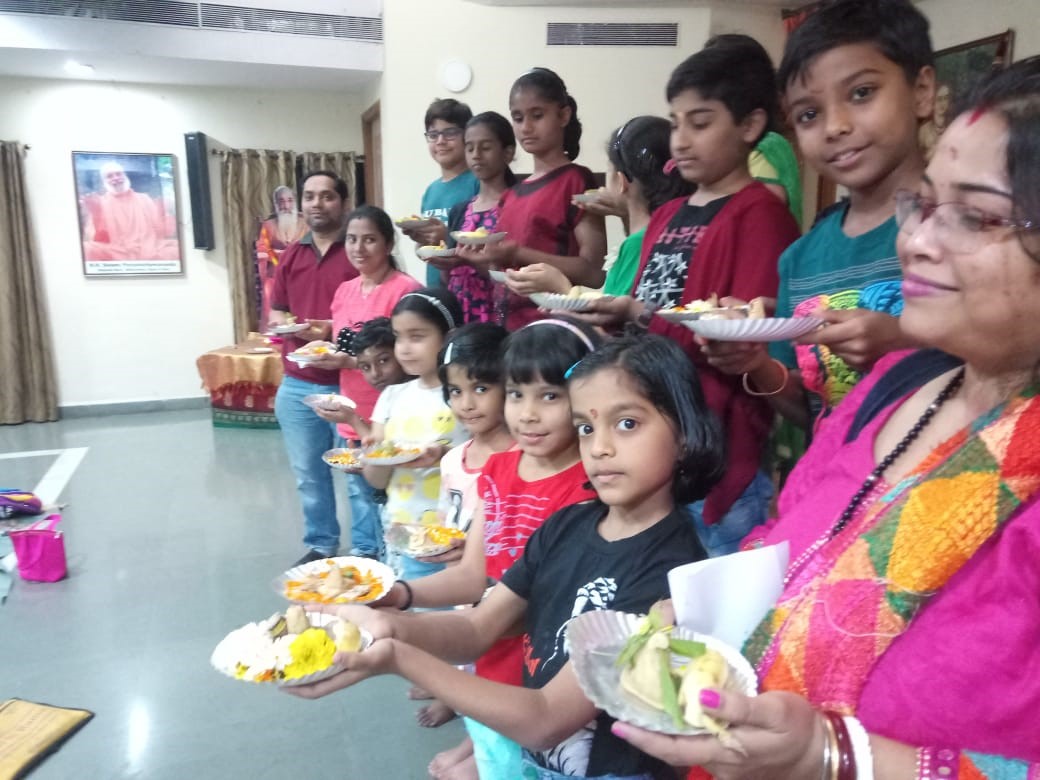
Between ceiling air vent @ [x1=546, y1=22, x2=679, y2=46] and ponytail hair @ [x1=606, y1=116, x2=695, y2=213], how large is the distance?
3468 mm

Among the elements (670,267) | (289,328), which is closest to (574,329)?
(670,267)

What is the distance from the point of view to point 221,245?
662cm

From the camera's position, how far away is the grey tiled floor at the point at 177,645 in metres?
2.01

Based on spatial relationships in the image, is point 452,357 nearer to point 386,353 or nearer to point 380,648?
point 386,353

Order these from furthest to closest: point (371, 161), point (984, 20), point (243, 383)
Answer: point (371, 161) < point (243, 383) < point (984, 20)

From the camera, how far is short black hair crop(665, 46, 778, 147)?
1.48 meters

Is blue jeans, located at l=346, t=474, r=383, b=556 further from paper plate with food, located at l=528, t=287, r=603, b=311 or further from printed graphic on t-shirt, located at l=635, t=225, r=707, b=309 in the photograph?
printed graphic on t-shirt, located at l=635, t=225, r=707, b=309

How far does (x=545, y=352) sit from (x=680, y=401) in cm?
40

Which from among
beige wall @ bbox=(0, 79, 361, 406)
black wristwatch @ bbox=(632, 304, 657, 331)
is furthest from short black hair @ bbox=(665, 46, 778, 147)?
beige wall @ bbox=(0, 79, 361, 406)

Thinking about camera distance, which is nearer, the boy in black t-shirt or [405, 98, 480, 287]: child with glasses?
the boy in black t-shirt

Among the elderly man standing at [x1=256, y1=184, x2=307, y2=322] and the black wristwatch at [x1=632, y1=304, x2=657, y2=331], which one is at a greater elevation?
the elderly man standing at [x1=256, y1=184, x2=307, y2=322]

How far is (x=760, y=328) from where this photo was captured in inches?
39.5

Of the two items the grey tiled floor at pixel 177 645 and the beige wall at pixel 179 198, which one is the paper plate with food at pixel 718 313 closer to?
the grey tiled floor at pixel 177 645

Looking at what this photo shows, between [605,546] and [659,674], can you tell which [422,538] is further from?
[659,674]
